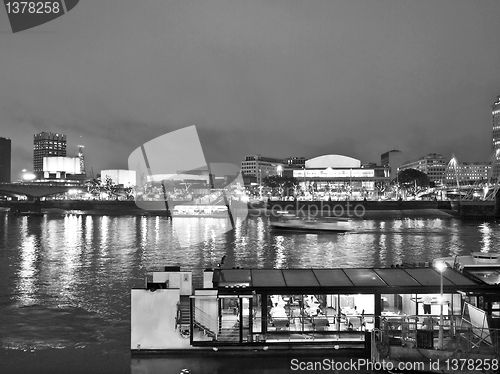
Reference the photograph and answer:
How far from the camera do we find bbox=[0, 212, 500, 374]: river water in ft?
29.4

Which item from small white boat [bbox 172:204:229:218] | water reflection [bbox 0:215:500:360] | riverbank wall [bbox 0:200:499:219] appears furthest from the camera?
small white boat [bbox 172:204:229:218]

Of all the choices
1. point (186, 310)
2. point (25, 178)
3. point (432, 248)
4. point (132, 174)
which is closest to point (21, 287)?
point (186, 310)

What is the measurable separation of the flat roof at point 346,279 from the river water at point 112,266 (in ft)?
4.14

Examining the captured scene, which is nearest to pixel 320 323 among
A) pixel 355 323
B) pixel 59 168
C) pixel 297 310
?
pixel 297 310

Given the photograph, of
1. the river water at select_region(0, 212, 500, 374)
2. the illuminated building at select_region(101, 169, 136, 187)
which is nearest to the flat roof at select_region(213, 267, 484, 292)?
the river water at select_region(0, 212, 500, 374)

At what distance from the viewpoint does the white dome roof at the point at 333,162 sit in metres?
122

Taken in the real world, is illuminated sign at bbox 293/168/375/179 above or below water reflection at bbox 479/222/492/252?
above

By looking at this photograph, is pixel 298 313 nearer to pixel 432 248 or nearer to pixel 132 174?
pixel 432 248

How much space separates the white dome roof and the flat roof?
375 ft

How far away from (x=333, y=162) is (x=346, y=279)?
4592 inches

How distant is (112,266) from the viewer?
2119 cm

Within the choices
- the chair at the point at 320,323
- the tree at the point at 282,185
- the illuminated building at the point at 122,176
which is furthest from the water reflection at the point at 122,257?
the illuminated building at the point at 122,176

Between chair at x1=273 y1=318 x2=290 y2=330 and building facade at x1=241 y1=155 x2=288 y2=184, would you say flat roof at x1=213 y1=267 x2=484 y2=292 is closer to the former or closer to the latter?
chair at x1=273 y1=318 x2=290 y2=330

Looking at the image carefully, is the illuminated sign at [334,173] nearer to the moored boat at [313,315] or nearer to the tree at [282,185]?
the tree at [282,185]
